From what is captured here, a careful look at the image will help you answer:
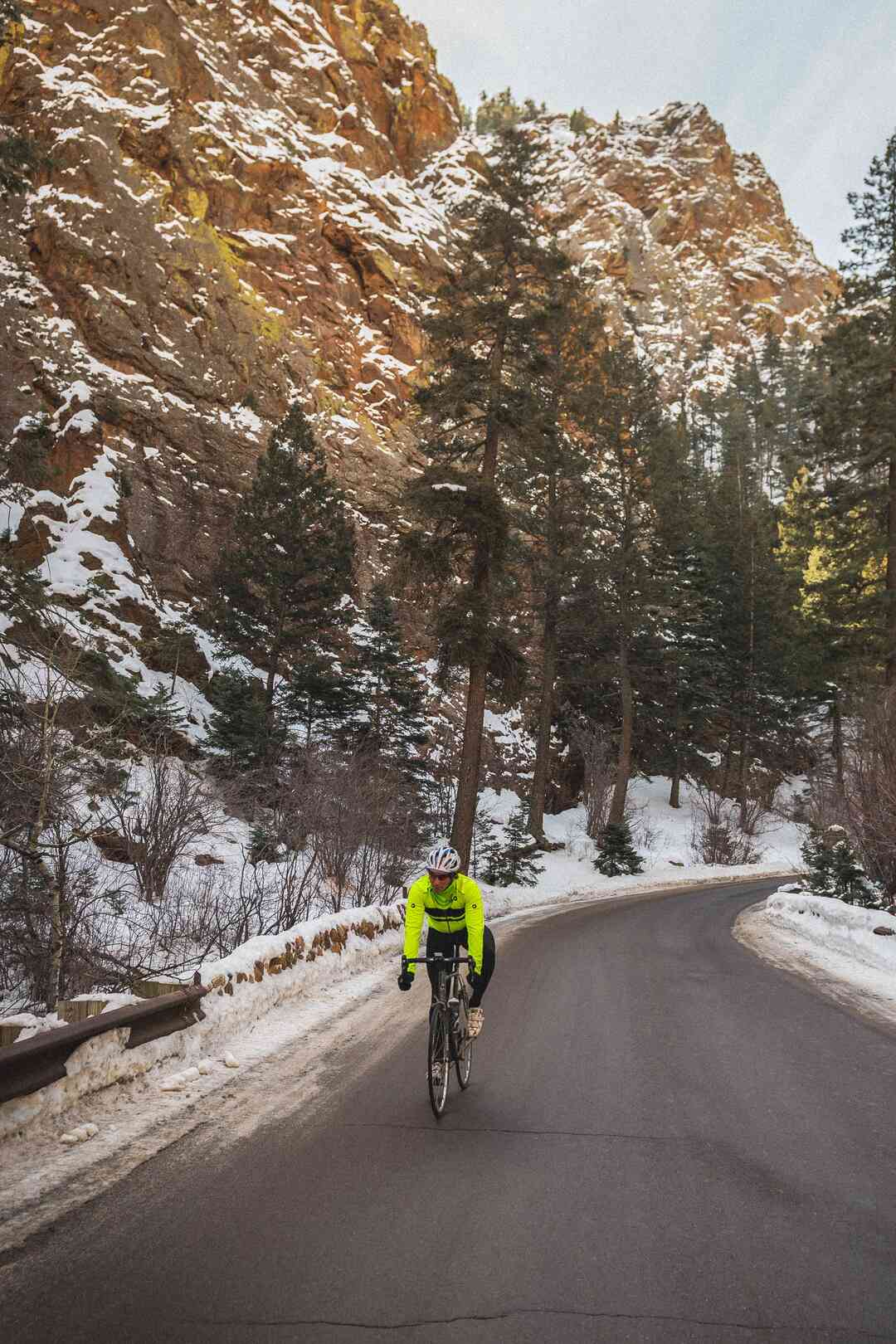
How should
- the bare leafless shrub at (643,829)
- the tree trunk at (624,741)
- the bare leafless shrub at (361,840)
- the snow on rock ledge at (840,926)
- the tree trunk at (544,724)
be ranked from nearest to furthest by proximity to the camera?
1. the snow on rock ledge at (840,926)
2. the bare leafless shrub at (361,840)
3. the tree trunk at (544,724)
4. the tree trunk at (624,741)
5. the bare leafless shrub at (643,829)

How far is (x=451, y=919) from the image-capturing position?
19.6ft

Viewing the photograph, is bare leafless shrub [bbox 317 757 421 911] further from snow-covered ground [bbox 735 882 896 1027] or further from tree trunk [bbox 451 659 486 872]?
snow-covered ground [bbox 735 882 896 1027]

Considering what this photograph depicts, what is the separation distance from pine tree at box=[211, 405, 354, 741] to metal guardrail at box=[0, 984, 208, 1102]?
71.8 feet

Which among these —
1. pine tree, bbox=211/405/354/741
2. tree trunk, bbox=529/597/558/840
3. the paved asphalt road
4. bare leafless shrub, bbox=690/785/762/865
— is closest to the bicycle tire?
the paved asphalt road

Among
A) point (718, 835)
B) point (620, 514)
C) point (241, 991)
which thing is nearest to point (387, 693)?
point (620, 514)

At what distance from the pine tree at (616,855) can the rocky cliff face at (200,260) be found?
59.5ft

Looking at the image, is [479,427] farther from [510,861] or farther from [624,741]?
[624,741]

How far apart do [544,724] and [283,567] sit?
1127 centimetres

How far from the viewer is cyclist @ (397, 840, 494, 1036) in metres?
5.81

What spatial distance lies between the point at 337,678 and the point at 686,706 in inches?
829

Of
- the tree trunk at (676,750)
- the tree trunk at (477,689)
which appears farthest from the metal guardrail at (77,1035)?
the tree trunk at (676,750)

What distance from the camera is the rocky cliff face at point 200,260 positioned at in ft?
101

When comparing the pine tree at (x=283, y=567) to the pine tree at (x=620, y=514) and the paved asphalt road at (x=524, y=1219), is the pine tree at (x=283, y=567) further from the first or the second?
the paved asphalt road at (x=524, y=1219)

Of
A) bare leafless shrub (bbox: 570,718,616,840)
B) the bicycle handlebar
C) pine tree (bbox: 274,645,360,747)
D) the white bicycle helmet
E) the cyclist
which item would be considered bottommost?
the bicycle handlebar
